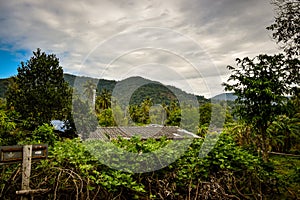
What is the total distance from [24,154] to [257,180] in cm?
305

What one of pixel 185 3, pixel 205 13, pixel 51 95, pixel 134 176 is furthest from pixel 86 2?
pixel 51 95

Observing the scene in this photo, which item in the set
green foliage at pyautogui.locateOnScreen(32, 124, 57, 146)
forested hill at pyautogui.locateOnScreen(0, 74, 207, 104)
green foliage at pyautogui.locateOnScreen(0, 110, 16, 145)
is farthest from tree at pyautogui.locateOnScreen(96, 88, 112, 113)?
green foliage at pyautogui.locateOnScreen(32, 124, 57, 146)

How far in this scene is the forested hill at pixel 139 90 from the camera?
31.3 ft

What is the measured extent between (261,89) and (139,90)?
471 inches

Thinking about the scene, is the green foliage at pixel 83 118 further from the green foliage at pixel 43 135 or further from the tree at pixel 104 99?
the tree at pixel 104 99

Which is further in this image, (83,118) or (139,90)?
(139,90)

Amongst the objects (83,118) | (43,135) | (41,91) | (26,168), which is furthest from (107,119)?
(26,168)

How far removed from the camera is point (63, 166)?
2893 mm

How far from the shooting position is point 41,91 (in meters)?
12.4

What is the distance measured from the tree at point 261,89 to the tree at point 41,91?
395 inches

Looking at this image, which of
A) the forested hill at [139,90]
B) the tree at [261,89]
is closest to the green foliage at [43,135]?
the tree at [261,89]

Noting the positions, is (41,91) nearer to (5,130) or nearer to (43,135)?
(5,130)

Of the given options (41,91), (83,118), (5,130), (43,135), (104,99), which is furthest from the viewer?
(104,99)

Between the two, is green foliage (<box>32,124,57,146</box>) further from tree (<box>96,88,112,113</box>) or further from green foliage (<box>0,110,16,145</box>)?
tree (<box>96,88,112,113</box>)
